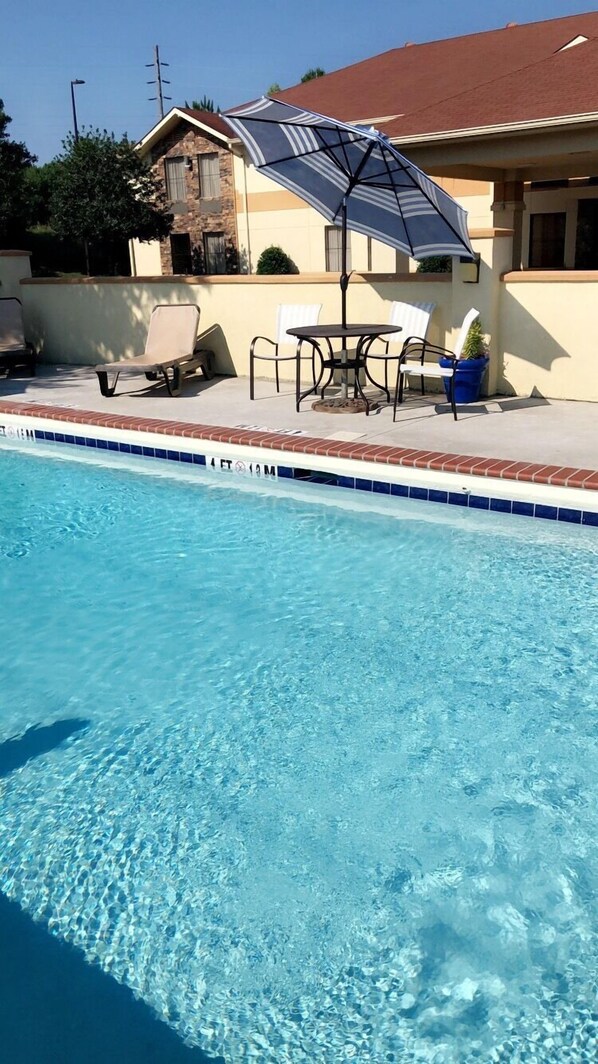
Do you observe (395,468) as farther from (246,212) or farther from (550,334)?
(246,212)

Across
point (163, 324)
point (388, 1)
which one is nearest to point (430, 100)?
point (388, 1)

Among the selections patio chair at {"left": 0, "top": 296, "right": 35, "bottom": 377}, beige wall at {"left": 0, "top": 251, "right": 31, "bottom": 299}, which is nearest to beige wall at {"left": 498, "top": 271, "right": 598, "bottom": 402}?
patio chair at {"left": 0, "top": 296, "right": 35, "bottom": 377}

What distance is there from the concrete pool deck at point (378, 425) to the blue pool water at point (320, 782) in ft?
2.36

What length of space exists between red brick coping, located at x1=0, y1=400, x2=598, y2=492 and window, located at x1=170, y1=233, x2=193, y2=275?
20.6 metres

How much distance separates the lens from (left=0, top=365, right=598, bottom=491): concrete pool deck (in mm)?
7014

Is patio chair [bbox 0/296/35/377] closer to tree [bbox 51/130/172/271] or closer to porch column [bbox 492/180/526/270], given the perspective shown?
tree [bbox 51/130/172/271]

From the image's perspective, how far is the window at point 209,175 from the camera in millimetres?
27781

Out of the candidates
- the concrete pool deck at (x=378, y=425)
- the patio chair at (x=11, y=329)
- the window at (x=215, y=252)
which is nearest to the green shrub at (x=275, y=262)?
the window at (x=215, y=252)

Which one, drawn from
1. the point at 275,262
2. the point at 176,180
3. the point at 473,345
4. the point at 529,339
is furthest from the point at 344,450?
the point at 176,180

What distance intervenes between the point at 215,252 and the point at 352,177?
2003 centimetres

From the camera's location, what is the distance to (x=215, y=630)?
520 centimetres

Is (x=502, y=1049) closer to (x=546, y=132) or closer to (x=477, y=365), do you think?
(x=477, y=365)

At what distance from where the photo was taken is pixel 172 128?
2825 centimetres

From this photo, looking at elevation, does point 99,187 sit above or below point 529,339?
above
